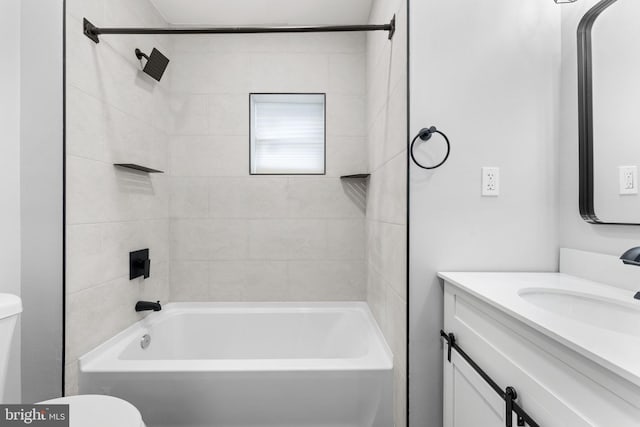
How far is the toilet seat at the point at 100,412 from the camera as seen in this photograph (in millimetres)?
982

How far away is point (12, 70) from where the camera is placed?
1.30 m

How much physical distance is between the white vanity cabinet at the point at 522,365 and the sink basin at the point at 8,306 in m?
1.48

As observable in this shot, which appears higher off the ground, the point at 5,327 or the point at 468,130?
the point at 468,130

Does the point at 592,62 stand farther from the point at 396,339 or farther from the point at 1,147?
the point at 1,147

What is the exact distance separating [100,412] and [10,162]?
3.41 ft

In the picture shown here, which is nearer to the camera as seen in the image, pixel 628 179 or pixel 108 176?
pixel 628 179

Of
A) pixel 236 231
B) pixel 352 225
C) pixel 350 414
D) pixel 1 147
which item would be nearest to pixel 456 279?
pixel 350 414

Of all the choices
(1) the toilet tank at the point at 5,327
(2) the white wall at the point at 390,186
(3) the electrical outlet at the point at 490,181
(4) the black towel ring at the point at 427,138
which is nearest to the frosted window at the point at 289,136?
(2) the white wall at the point at 390,186

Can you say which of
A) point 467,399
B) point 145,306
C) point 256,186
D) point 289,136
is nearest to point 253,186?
point 256,186

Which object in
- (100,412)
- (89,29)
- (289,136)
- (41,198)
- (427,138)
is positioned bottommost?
(100,412)

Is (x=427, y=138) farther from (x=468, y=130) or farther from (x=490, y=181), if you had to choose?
(x=490, y=181)

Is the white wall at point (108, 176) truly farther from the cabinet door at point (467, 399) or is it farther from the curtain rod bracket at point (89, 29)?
the cabinet door at point (467, 399)

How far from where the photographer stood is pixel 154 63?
6.48ft

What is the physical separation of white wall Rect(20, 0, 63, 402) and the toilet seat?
1.35 ft
